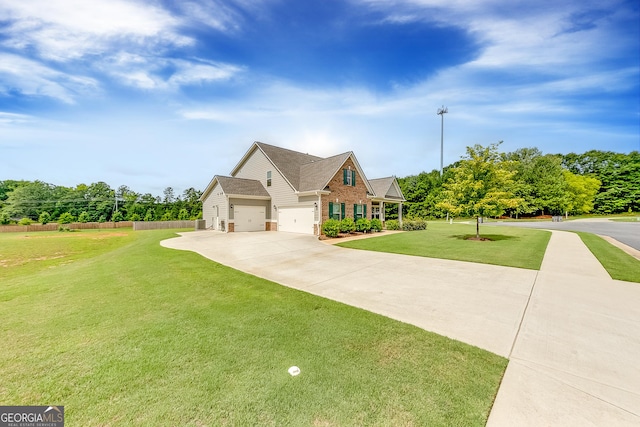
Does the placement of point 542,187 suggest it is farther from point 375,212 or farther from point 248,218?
point 248,218

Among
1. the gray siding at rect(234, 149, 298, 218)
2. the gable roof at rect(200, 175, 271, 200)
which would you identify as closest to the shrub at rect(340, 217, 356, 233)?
the gray siding at rect(234, 149, 298, 218)

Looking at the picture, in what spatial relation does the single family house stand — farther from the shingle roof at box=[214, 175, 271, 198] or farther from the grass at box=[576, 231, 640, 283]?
the grass at box=[576, 231, 640, 283]

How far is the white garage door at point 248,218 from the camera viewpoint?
65.3ft

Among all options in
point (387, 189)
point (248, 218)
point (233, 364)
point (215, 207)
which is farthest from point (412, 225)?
point (233, 364)

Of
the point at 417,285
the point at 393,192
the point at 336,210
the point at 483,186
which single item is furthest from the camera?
the point at 393,192

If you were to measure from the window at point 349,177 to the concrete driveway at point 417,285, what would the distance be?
32.0 ft

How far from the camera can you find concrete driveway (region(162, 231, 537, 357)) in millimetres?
4289

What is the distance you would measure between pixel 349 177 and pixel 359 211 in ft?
10.5

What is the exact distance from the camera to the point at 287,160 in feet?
74.4

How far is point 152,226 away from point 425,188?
45488 mm

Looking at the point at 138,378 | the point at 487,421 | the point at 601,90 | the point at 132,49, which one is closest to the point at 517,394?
the point at 487,421

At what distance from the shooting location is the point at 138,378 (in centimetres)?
283

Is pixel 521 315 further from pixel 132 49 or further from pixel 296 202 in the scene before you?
pixel 296 202

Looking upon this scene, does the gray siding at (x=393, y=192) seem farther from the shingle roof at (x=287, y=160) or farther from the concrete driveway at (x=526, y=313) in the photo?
the concrete driveway at (x=526, y=313)
